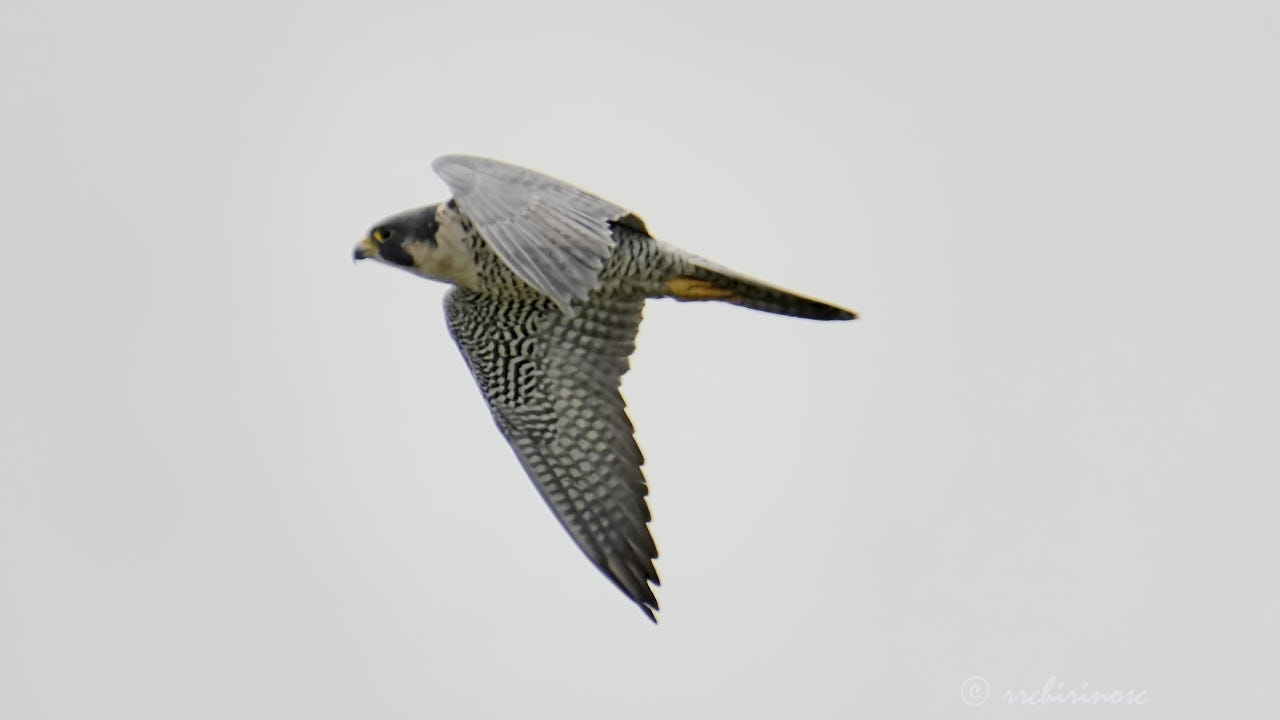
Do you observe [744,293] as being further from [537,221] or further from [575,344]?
[537,221]

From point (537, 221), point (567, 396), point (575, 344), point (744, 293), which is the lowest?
Result: point (567, 396)

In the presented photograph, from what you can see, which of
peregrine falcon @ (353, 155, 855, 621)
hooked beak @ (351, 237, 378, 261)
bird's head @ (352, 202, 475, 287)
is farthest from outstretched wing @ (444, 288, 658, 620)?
hooked beak @ (351, 237, 378, 261)

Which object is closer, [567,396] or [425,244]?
[425,244]

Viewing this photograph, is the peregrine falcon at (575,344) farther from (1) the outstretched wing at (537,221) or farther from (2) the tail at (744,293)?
(1) the outstretched wing at (537,221)

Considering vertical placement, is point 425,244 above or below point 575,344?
above

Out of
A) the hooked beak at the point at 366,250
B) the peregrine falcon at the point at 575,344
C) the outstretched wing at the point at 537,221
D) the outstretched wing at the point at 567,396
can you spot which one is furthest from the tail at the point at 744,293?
the hooked beak at the point at 366,250

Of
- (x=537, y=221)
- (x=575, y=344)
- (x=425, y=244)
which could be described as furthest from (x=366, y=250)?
(x=537, y=221)

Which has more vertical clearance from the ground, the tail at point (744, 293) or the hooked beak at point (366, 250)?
the hooked beak at point (366, 250)
